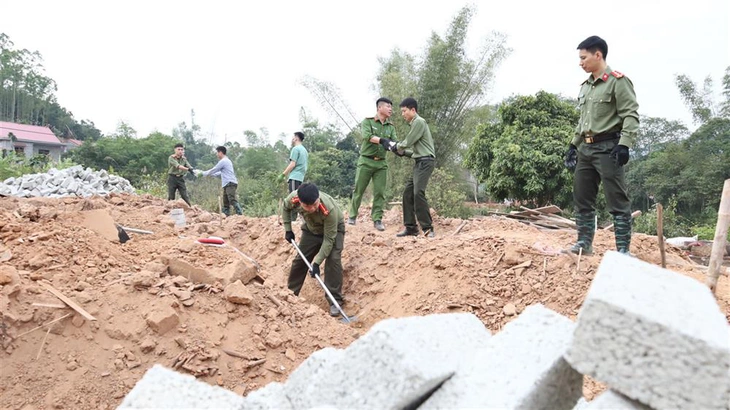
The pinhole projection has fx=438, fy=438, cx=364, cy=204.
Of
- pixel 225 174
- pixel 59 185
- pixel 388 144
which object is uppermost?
pixel 388 144

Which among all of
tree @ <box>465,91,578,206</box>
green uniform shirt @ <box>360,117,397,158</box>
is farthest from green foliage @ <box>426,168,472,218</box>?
green uniform shirt @ <box>360,117,397,158</box>

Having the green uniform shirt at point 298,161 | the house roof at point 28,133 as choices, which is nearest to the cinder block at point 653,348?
the green uniform shirt at point 298,161

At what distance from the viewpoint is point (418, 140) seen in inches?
225

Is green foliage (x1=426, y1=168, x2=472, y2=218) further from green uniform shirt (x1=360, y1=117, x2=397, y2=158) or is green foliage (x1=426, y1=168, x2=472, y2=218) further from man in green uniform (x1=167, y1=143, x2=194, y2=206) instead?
man in green uniform (x1=167, y1=143, x2=194, y2=206)

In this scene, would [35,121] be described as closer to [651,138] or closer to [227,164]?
[227,164]

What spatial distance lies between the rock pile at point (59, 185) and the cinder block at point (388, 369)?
9.57 meters

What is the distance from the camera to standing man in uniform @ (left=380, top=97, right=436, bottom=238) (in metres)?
5.64

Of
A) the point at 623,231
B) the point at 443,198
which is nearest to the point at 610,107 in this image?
the point at 623,231

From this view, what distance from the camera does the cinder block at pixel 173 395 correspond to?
168 cm

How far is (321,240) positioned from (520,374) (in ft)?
12.1

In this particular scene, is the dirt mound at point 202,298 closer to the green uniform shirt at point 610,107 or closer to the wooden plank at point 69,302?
the wooden plank at point 69,302

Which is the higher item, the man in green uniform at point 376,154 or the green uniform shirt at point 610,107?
the green uniform shirt at point 610,107

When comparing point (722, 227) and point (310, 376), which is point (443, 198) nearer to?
point (722, 227)

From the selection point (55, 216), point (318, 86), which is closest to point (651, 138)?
point (318, 86)
